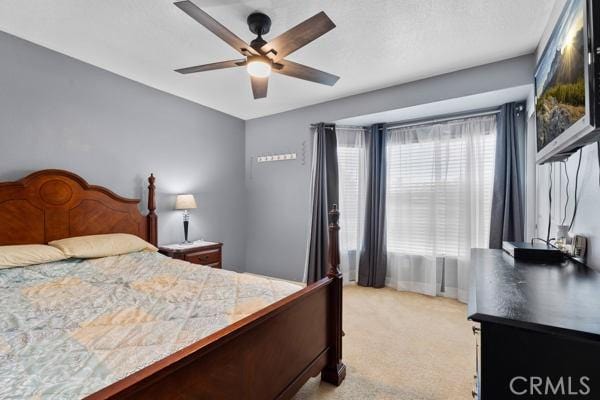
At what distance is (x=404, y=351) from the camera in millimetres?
2312

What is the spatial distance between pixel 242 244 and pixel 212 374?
3629 millimetres

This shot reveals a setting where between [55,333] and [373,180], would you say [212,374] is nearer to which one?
[55,333]

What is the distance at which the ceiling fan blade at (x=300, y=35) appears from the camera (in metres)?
1.58

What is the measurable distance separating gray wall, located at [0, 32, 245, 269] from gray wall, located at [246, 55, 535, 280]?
0.72ft

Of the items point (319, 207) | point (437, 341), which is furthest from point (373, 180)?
point (437, 341)

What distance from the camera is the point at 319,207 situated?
3.93m

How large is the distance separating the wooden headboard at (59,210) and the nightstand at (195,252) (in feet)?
1.29

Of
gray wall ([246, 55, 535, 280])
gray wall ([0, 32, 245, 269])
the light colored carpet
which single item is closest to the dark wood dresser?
the light colored carpet

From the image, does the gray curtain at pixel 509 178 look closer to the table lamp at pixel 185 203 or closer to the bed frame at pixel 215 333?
the bed frame at pixel 215 333

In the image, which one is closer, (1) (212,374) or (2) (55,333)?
(1) (212,374)

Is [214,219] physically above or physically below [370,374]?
above

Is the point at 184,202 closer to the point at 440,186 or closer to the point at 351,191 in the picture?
the point at 351,191

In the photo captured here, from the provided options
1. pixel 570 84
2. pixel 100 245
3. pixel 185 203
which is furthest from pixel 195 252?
pixel 570 84

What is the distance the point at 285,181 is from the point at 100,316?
3181 millimetres
